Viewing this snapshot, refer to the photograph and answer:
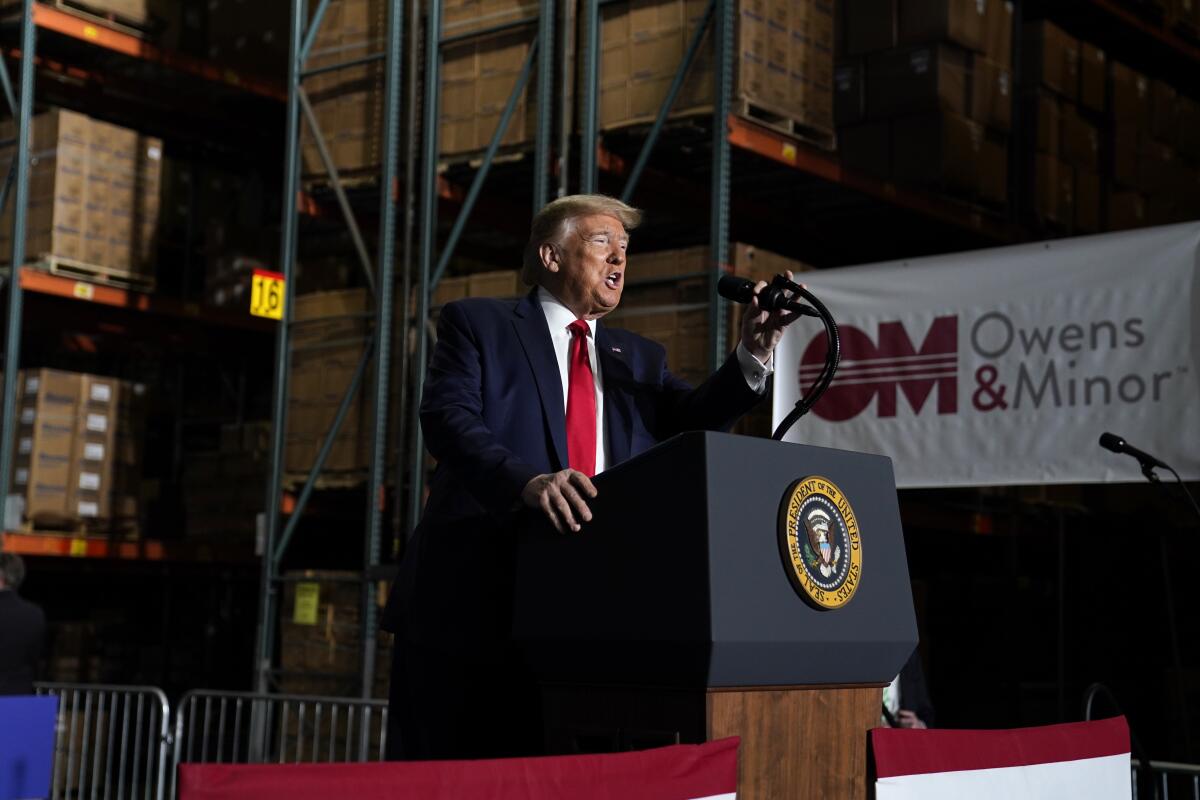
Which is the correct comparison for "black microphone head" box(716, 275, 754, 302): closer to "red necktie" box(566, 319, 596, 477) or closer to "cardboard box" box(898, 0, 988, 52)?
"red necktie" box(566, 319, 596, 477)

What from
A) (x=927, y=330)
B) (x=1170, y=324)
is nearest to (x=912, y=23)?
(x=927, y=330)

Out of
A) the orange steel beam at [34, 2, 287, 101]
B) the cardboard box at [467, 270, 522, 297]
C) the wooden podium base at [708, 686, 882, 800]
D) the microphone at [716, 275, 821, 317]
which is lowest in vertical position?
the wooden podium base at [708, 686, 882, 800]

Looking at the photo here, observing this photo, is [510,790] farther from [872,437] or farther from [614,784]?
[872,437]

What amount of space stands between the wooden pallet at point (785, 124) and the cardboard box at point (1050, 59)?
1.86 m

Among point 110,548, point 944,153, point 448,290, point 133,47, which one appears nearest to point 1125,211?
point 944,153

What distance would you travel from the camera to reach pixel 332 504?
1074cm

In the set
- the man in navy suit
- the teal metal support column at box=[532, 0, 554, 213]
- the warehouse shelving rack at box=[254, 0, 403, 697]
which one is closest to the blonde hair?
the man in navy suit

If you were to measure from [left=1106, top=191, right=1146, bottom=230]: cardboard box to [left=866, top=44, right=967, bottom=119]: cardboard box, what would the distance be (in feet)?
5.42

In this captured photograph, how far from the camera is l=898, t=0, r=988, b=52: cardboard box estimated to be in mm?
8938

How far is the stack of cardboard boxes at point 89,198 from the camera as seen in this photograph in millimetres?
10180

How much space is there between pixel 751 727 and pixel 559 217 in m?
1.09

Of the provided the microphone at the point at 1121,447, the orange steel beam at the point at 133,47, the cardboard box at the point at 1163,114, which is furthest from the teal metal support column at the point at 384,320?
the cardboard box at the point at 1163,114

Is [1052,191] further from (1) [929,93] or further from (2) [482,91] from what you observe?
(2) [482,91]

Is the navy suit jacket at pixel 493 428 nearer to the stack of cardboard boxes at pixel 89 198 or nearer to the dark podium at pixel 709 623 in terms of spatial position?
the dark podium at pixel 709 623
